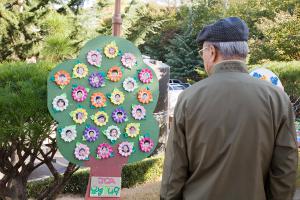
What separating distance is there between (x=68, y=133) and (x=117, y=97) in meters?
0.52

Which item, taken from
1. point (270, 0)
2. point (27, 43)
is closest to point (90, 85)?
point (27, 43)

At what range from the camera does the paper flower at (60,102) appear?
3414 mm

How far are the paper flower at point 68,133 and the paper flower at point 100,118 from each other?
0.20 m

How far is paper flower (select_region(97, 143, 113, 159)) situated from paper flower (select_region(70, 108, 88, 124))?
0.28 metres

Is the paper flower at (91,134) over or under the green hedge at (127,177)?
over

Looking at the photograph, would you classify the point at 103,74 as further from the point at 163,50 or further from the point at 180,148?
the point at 163,50

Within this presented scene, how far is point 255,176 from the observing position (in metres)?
1.79

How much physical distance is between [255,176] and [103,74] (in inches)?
84.1

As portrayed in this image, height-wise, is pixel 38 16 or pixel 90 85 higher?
pixel 38 16

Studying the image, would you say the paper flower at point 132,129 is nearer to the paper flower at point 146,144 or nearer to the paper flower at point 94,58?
the paper flower at point 146,144

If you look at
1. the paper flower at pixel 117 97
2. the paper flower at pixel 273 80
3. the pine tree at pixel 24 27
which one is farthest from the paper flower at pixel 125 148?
the pine tree at pixel 24 27

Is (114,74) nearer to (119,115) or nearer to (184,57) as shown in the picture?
(119,115)

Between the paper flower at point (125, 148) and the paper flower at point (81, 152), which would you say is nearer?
the paper flower at point (81, 152)

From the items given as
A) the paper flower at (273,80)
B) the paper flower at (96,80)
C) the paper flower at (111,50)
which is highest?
the paper flower at (111,50)
